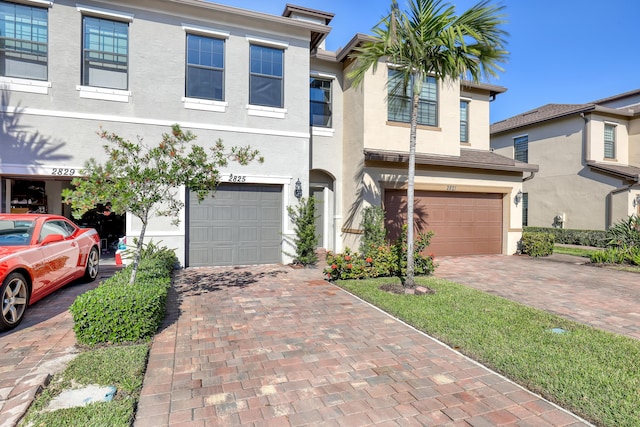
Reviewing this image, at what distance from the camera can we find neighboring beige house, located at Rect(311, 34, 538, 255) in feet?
37.5

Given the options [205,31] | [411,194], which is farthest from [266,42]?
[411,194]

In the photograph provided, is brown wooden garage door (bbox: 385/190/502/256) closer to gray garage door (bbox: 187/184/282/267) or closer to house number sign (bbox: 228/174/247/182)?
gray garage door (bbox: 187/184/282/267)

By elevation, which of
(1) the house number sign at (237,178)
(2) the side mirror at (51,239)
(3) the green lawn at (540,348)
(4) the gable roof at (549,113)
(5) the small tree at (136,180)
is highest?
(4) the gable roof at (549,113)

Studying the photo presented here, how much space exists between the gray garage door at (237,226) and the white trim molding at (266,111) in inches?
85.4

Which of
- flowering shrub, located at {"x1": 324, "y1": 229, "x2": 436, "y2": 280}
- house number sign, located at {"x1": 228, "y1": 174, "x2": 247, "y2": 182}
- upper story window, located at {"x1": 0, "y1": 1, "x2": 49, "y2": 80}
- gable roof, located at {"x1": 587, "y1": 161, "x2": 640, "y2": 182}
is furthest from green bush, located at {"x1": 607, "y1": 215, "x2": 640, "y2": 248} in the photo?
upper story window, located at {"x1": 0, "y1": 1, "x2": 49, "y2": 80}

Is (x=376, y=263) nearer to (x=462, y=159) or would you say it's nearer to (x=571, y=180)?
(x=462, y=159)

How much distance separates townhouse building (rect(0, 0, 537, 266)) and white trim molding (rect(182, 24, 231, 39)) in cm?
3


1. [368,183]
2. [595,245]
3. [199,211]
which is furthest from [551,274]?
[199,211]

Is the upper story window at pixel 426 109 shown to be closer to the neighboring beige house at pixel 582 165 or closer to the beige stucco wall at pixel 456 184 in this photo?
the beige stucco wall at pixel 456 184

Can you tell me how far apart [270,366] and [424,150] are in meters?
10.2

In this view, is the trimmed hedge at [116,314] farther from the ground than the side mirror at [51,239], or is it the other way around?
the side mirror at [51,239]

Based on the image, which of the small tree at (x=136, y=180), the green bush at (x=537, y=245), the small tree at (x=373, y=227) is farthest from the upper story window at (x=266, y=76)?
the green bush at (x=537, y=245)

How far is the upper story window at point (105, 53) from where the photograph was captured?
354 inches

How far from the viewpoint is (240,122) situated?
1017 centimetres
